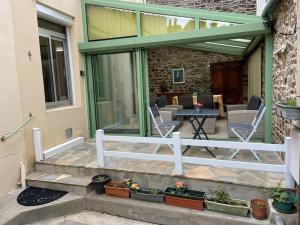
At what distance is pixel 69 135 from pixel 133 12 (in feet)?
9.41

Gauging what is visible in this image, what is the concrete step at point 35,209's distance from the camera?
3.02 m

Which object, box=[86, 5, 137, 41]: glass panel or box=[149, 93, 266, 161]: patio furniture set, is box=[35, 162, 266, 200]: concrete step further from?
box=[86, 5, 137, 41]: glass panel

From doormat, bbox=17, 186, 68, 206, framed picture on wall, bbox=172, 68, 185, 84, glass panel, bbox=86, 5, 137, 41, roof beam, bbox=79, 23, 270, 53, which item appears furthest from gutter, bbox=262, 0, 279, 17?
framed picture on wall, bbox=172, 68, 185, 84

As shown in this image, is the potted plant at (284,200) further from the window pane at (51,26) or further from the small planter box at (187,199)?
the window pane at (51,26)

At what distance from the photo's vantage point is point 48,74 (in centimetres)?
466

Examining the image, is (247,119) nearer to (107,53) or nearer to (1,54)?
(107,53)

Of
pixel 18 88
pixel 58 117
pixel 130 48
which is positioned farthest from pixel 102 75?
pixel 18 88

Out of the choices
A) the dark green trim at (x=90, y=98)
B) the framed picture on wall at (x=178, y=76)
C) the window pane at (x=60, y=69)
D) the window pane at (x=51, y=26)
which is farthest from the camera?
the framed picture on wall at (x=178, y=76)

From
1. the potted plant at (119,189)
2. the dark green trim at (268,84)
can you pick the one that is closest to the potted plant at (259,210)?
the potted plant at (119,189)

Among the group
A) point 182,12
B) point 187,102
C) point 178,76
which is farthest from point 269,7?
point 178,76

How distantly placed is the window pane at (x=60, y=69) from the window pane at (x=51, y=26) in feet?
0.75

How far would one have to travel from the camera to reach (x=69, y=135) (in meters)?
5.00

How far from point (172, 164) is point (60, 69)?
3.09m

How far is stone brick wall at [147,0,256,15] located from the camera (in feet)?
29.0
